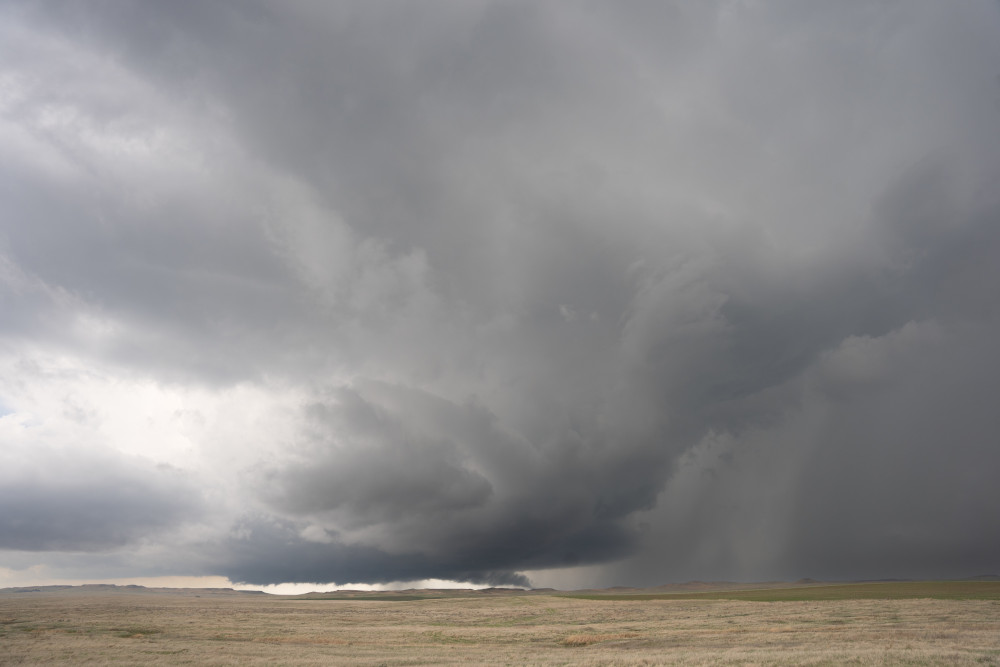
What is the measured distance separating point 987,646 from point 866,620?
107ft

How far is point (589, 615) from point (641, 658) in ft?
215

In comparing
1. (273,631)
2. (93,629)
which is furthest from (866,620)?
(93,629)

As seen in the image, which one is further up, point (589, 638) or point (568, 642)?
point (589, 638)

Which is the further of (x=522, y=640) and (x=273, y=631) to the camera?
(x=273, y=631)

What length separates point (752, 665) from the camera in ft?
116

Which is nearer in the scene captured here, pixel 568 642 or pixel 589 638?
pixel 568 642

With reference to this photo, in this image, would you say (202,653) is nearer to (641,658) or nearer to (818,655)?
(641,658)

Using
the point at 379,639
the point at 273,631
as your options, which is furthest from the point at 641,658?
the point at 273,631

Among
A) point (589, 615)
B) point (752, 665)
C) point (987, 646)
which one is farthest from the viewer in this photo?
point (589, 615)

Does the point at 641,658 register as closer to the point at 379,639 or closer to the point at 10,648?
the point at 379,639

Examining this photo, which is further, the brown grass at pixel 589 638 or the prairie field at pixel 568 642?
the brown grass at pixel 589 638

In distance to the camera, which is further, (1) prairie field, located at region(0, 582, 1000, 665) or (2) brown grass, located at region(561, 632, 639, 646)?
(2) brown grass, located at region(561, 632, 639, 646)

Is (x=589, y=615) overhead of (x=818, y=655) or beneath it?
beneath

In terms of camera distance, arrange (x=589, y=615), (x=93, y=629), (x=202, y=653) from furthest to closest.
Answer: (x=589, y=615) → (x=93, y=629) → (x=202, y=653)
